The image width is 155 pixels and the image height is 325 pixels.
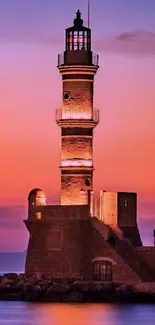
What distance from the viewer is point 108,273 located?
92.2 metres

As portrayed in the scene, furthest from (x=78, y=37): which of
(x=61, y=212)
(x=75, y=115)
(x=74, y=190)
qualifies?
(x=61, y=212)

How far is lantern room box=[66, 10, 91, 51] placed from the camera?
94000mm

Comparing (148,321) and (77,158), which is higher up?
(77,158)

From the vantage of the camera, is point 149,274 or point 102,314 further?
point 149,274

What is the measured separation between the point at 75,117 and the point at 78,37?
4.21 m

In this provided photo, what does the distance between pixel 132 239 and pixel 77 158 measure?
5382 mm

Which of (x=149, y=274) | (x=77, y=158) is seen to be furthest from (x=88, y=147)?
(x=149, y=274)

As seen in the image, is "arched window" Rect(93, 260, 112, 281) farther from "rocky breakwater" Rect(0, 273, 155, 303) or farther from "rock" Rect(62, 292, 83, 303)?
"rock" Rect(62, 292, 83, 303)

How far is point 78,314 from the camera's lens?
86.1 meters

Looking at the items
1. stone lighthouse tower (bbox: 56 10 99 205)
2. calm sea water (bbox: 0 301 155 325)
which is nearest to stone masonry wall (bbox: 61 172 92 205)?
stone lighthouse tower (bbox: 56 10 99 205)

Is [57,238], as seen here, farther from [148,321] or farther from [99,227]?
[148,321]

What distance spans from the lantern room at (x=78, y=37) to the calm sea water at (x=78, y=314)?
1318 cm

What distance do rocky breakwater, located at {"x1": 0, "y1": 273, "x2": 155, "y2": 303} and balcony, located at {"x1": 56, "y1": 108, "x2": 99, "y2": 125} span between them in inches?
312

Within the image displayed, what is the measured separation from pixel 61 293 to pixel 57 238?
9.72 feet
